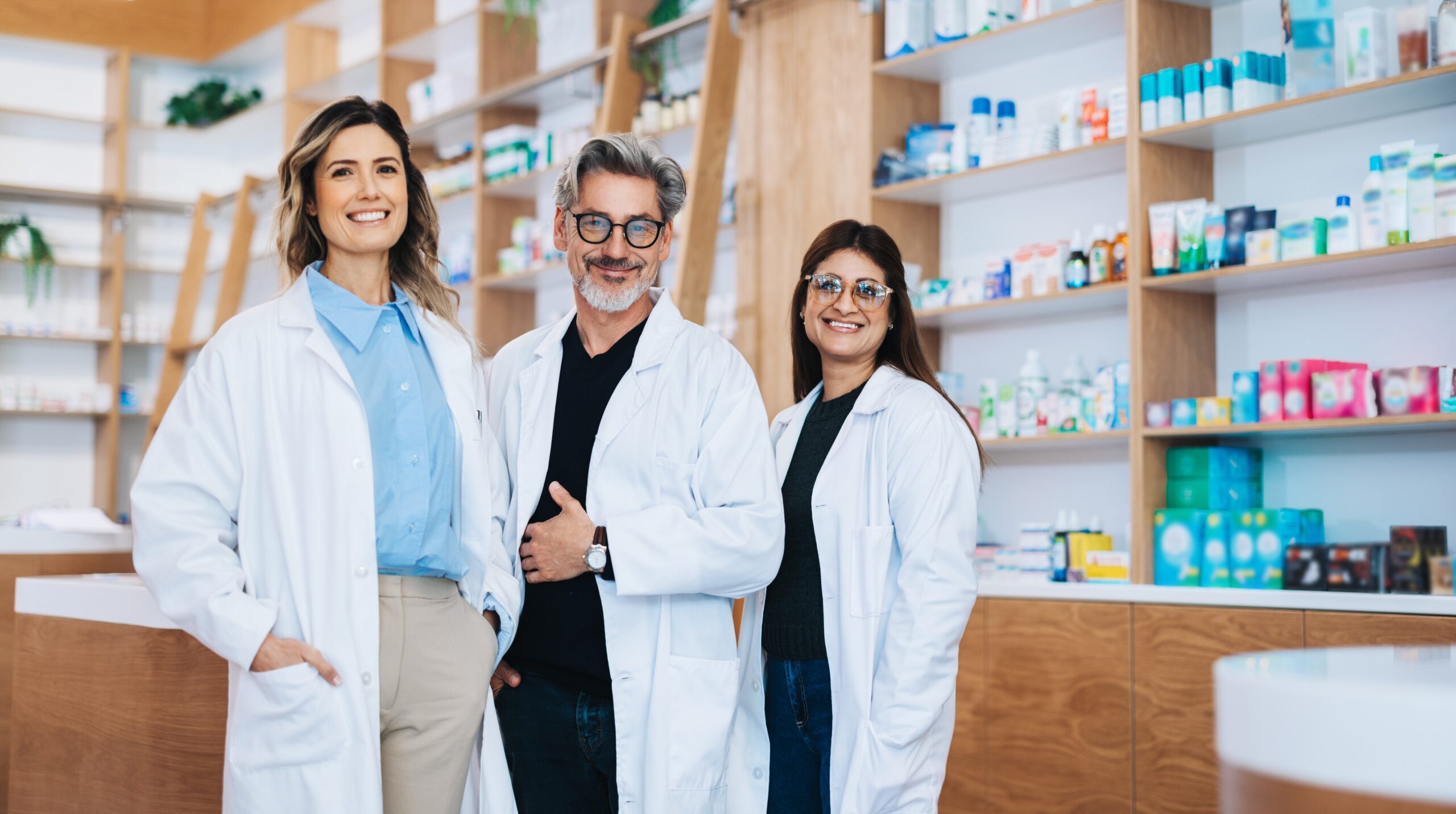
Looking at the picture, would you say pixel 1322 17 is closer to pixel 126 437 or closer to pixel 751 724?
pixel 751 724

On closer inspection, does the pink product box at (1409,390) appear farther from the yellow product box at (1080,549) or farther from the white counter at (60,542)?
the white counter at (60,542)

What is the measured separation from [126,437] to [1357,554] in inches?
288

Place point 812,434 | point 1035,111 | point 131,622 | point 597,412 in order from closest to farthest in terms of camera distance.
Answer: point 597,412 < point 812,434 < point 131,622 < point 1035,111

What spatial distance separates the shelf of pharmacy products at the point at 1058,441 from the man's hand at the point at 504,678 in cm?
211

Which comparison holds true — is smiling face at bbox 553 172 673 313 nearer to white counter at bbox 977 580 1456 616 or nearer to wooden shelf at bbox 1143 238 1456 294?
white counter at bbox 977 580 1456 616

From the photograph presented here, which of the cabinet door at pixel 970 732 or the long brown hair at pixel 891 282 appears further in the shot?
the cabinet door at pixel 970 732

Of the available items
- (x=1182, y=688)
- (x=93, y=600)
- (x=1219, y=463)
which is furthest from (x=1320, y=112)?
(x=93, y=600)

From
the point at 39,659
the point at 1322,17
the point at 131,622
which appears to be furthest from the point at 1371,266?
the point at 39,659

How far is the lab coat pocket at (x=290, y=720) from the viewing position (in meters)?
1.79

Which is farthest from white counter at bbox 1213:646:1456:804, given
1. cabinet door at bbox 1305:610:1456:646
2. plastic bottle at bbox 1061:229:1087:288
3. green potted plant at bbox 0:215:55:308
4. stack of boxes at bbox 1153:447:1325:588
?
green potted plant at bbox 0:215:55:308

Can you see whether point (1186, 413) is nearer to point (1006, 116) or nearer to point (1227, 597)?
point (1227, 597)

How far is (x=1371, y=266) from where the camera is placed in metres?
3.41

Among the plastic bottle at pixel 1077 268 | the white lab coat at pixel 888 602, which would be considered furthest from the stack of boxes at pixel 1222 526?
the white lab coat at pixel 888 602

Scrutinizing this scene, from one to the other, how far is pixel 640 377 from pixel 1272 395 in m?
2.05
